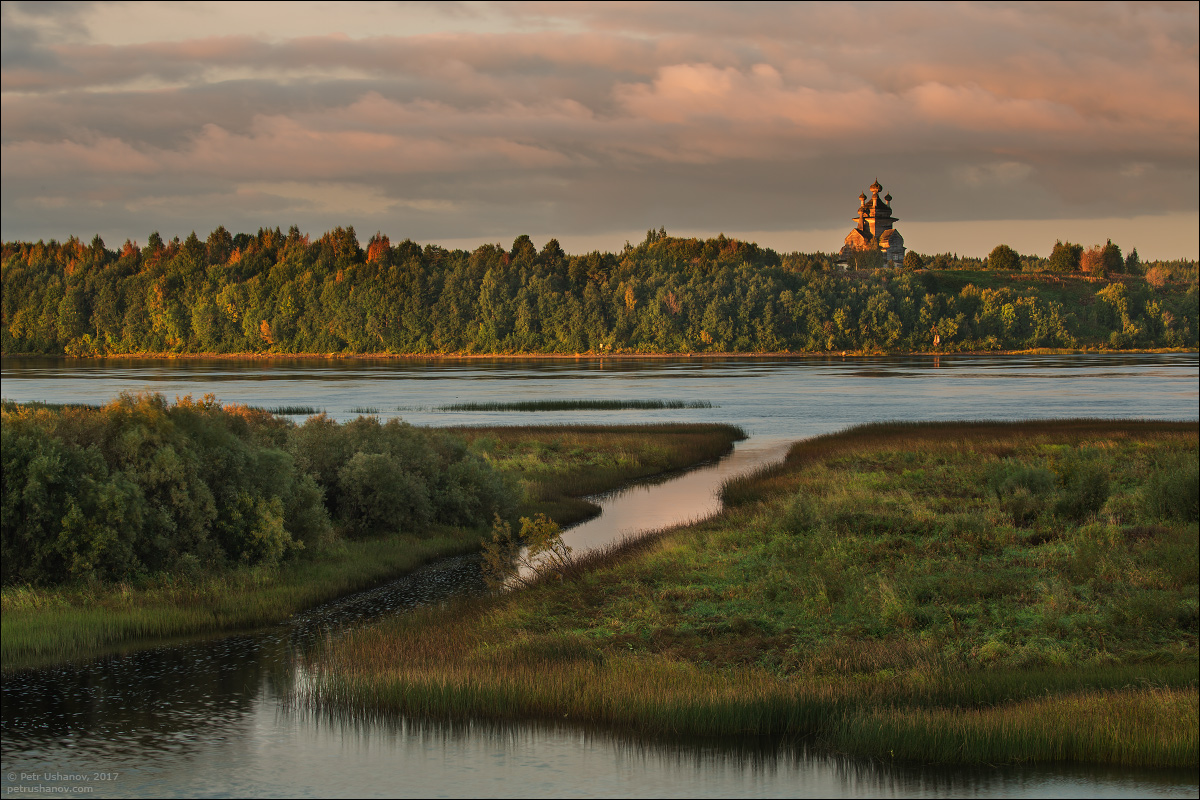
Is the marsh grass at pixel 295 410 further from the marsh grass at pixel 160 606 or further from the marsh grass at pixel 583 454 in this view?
the marsh grass at pixel 160 606

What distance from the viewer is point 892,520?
26125mm

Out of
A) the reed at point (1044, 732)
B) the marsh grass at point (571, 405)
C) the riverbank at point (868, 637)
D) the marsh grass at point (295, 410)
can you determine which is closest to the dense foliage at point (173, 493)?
the riverbank at point (868, 637)

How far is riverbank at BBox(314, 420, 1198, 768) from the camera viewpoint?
1368 centimetres

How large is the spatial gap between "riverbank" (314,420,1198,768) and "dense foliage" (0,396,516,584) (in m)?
5.20

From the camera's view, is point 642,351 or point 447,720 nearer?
point 447,720

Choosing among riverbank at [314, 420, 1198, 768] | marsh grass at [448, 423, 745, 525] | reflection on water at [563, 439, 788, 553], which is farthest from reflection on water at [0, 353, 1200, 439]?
riverbank at [314, 420, 1198, 768]

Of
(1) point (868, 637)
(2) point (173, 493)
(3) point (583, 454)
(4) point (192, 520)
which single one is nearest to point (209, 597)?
(4) point (192, 520)

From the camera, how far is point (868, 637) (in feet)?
58.7

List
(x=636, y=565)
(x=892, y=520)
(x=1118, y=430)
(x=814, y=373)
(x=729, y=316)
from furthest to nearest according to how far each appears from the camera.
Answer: (x=729, y=316), (x=814, y=373), (x=1118, y=430), (x=892, y=520), (x=636, y=565)

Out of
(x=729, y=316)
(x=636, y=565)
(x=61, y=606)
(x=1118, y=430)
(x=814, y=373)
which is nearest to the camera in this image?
(x=61, y=606)

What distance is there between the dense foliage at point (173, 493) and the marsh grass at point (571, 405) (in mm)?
45083

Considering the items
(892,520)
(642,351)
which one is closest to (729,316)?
(642,351)

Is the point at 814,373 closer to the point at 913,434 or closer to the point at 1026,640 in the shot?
the point at 913,434

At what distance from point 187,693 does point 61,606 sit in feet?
15.7
